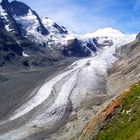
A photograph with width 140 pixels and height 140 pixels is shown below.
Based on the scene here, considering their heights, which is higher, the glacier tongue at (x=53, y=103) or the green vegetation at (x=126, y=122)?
the green vegetation at (x=126, y=122)

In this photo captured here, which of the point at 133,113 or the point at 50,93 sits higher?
the point at 133,113

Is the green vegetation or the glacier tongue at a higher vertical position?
the green vegetation

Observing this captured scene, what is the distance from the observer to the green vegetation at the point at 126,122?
96.3ft

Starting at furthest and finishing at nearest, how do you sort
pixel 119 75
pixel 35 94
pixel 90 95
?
pixel 119 75 → pixel 35 94 → pixel 90 95

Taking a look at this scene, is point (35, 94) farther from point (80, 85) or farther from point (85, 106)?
point (85, 106)

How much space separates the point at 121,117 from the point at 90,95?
68290 mm

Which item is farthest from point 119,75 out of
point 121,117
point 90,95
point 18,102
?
point 121,117

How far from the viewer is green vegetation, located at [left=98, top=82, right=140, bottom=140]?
96.3 ft

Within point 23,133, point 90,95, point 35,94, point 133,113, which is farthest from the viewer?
point 35,94

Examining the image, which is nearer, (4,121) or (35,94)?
(4,121)

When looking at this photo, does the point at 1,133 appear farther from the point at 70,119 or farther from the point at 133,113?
the point at 133,113

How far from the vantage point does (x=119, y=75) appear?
121 meters

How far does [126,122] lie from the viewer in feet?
103

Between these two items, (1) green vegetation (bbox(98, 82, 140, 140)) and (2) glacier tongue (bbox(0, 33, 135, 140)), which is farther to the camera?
(2) glacier tongue (bbox(0, 33, 135, 140))
